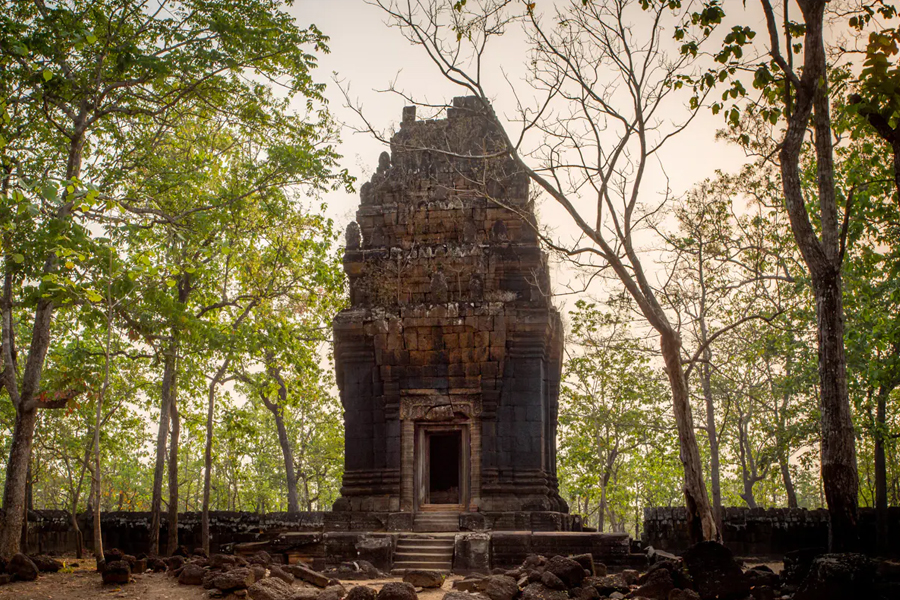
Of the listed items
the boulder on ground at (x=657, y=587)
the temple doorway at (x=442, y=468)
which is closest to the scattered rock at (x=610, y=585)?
the boulder on ground at (x=657, y=587)

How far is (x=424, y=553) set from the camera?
12.4 metres

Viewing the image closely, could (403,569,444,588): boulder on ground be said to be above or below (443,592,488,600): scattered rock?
below

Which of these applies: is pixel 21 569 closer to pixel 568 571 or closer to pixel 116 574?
pixel 116 574

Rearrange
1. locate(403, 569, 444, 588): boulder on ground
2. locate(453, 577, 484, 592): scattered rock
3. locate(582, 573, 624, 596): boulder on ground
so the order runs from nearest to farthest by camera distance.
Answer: locate(582, 573, 624, 596): boulder on ground, locate(453, 577, 484, 592): scattered rock, locate(403, 569, 444, 588): boulder on ground

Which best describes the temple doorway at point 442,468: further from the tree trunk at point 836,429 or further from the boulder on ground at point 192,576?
the tree trunk at point 836,429

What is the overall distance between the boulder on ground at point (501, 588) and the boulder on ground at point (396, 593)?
2.68 feet

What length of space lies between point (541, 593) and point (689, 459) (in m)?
2.73

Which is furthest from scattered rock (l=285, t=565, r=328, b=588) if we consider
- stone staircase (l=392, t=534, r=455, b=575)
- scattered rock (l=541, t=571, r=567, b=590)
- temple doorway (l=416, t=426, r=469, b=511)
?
temple doorway (l=416, t=426, r=469, b=511)

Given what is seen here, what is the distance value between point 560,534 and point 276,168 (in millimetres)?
7900

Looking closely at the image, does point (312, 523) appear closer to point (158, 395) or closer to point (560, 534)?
point (158, 395)

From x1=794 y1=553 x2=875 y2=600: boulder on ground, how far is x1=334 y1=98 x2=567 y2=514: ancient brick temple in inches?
288

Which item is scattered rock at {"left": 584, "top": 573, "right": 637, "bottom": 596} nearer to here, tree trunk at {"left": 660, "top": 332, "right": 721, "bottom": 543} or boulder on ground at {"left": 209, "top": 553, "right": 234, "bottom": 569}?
tree trunk at {"left": 660, "top": 332, "right": 721, "bottom": 543}

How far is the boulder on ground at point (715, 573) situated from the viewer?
788 centimetres

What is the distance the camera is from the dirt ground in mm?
8898
